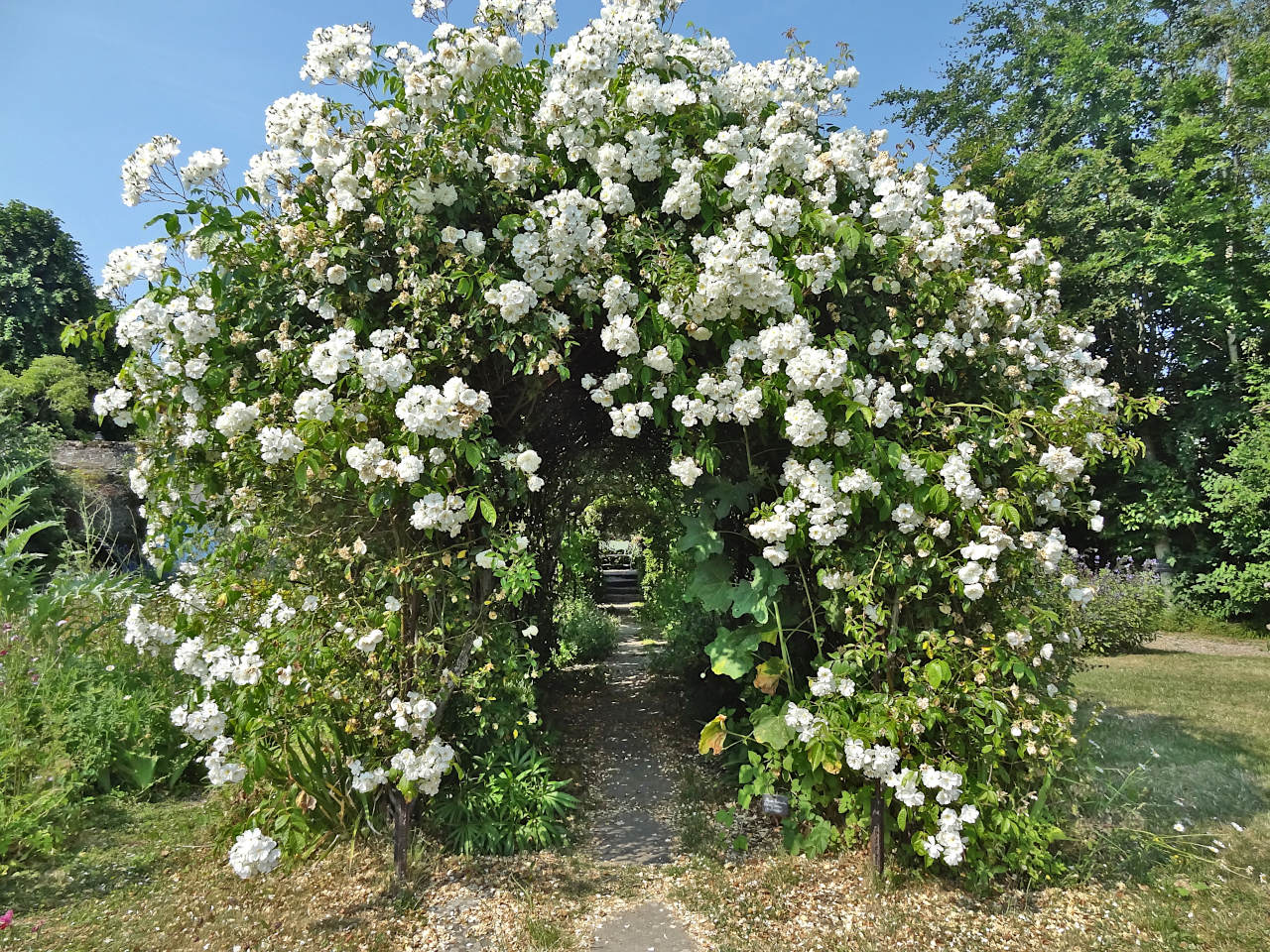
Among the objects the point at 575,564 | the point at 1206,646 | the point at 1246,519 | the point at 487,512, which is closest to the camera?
the point at 487,512

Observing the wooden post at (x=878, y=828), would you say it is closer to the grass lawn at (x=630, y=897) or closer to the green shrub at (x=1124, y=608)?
the grass lawn at (x=630, y=897)

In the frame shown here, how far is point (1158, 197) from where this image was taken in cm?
1327

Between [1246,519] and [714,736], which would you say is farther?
[1246,519]

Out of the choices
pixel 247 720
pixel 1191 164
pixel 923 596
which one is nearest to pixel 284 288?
pixel 247 720

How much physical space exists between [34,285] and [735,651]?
24.1 meters

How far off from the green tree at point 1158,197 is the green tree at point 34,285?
22209 mm

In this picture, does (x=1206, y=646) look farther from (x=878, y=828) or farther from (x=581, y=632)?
(x=878, y=828)

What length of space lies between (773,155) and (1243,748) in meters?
5.08

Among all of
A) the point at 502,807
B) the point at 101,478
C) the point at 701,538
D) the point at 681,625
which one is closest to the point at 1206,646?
the point at 681,625

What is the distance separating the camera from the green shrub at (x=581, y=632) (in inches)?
273

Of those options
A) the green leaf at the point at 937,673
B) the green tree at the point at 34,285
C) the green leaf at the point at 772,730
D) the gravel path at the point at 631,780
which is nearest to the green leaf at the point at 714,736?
the green leaf at the point at 772,730

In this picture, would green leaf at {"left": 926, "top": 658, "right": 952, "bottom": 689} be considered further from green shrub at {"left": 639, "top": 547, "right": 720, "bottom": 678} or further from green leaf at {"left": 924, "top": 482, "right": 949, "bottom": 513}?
green shrub at {"left": 639, "top": 547, "right": 720, "bottom": 678}

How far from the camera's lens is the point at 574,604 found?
7.89 metres

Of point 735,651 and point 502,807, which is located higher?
point 735,651
